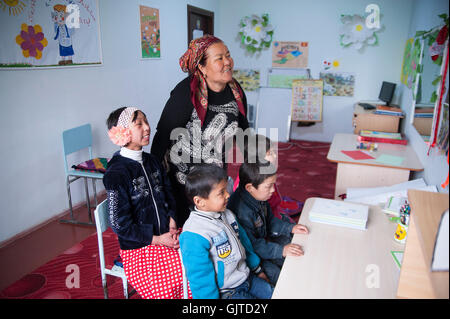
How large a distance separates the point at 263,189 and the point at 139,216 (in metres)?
0.60

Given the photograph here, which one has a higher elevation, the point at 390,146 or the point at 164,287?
the point at 390,146

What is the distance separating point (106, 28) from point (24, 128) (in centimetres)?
127

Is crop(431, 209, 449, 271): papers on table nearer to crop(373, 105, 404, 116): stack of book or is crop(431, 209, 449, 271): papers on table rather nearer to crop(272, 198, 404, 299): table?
crop(272, 198, 404, 299): table

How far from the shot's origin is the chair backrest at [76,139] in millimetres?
2900

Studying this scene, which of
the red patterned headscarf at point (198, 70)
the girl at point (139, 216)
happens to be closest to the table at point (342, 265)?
the girl at point (139, 216)

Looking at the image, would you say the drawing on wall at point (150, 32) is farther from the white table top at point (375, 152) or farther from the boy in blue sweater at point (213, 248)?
the boy in blue sweater at point (213, 248)

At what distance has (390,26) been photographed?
4.89 meters

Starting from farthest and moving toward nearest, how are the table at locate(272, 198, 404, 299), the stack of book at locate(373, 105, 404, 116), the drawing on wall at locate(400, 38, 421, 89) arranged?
the stack of book at locate(373, 105, 404, 116) < the drawing on wall at locate(400, 38, 421, 89) < the table at locate(272, 198, 404, 299)

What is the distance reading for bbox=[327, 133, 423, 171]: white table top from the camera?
254 cm

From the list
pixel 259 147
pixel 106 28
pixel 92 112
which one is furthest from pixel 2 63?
pixel 259 147

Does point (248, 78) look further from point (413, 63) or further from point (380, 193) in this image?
point (380, 193)

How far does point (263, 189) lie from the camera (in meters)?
1.72

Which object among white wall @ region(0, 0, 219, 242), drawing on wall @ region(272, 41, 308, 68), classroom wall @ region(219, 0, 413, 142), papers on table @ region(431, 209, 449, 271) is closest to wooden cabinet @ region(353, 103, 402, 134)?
classroom wall @ region(219, 0, 413, 142)

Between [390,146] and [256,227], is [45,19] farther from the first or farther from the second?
[390,146]
